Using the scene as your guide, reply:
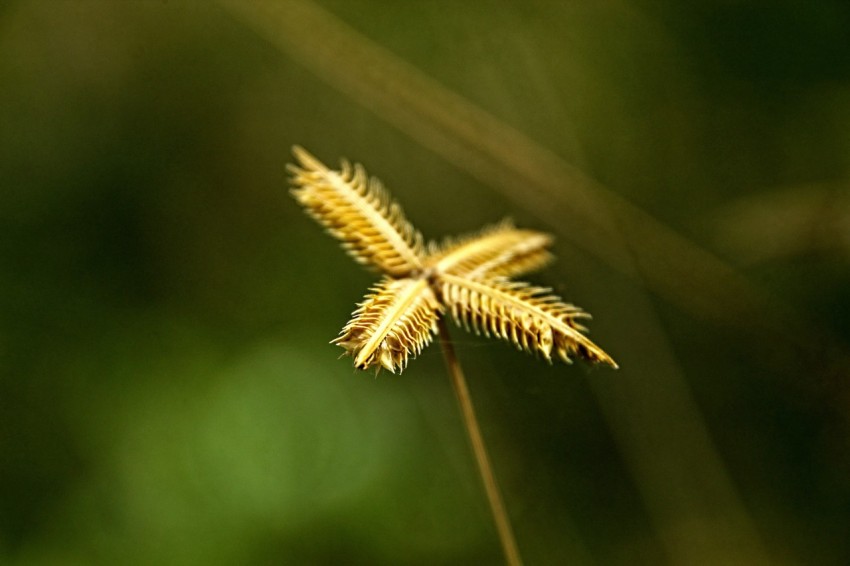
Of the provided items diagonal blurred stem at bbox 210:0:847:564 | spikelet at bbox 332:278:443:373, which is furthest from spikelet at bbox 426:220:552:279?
diagonal blurred stem at bbox 210:0:847:564

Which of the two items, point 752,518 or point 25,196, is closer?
point 752,518

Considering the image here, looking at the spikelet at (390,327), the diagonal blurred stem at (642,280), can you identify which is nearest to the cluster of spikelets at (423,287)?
the spikelet at (390,327)

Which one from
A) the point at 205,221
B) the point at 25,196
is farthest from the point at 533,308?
the point at 25,196

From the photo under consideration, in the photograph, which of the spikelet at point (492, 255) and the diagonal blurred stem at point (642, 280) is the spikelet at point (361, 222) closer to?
the spikelet at point (492, 255)

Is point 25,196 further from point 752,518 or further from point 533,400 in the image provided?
point 752,518

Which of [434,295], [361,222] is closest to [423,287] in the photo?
[434,295]
